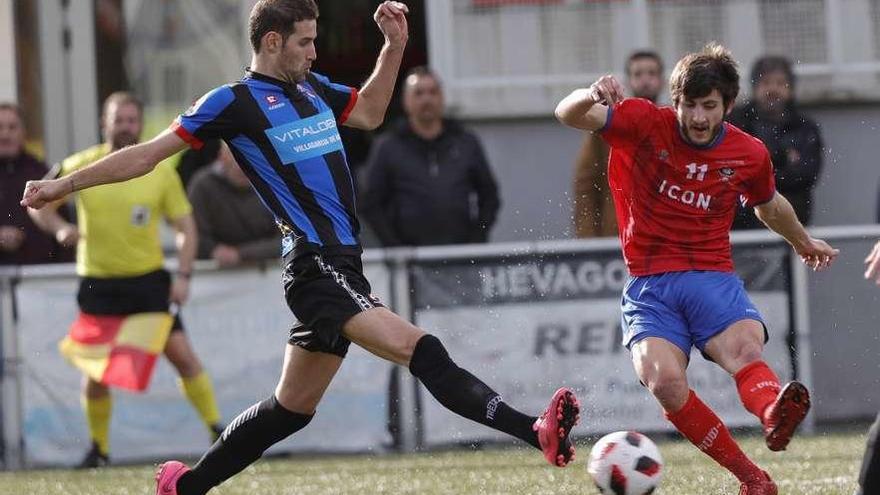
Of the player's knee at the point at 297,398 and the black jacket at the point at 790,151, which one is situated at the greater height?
the black jacket at the point at 790,151

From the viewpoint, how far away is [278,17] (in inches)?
251

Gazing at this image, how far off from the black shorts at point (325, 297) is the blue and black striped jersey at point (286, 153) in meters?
0.06

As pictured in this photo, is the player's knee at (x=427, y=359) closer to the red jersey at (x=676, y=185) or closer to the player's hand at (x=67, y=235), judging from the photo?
the red jersey at (x=676, y=185)

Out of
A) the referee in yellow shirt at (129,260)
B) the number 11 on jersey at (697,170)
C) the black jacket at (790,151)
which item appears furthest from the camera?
the black jacket at (790,151)

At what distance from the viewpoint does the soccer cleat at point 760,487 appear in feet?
21.8

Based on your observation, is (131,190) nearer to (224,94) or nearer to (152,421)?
(152,421)

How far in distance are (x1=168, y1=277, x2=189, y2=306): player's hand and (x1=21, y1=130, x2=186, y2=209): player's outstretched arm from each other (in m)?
3.97

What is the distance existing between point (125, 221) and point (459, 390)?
458 cm

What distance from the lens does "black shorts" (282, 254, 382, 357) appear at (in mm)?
6188

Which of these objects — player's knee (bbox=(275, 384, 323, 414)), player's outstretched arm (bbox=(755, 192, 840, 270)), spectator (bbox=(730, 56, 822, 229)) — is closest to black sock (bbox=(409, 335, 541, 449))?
player's knee (bbox=(275, 384, 323, 414))

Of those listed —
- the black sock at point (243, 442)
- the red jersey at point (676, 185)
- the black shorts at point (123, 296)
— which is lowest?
the black sock at point (243, 442)

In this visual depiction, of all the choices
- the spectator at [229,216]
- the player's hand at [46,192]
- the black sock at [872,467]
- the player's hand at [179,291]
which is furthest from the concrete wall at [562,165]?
the black sock at [872,467]

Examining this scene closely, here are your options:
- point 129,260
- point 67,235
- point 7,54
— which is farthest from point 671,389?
point 7,54

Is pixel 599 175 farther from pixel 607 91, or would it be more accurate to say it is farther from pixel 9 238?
pixel 607 91
